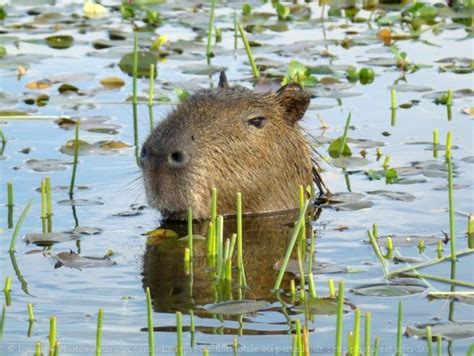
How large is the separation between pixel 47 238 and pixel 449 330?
10.8ft

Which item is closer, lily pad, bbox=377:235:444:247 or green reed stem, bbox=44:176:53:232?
lily pad, bbox=377:235:444:247

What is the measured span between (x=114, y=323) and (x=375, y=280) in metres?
1.74

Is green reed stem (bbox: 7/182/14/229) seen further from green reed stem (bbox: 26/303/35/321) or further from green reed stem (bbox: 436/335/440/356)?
green reed stem (bbox: 436/335/440/356)

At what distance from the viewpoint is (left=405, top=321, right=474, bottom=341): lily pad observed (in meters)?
7.54

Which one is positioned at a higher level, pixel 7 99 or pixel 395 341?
pixel 395 341

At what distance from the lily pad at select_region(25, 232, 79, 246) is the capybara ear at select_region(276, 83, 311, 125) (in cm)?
205

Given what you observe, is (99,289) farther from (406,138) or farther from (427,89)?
(427,89)

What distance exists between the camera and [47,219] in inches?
407

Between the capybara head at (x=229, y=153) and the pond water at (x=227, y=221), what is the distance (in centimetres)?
30

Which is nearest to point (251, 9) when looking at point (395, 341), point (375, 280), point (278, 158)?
point (278, 158)

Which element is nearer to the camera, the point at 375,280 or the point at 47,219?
the point at 375,280

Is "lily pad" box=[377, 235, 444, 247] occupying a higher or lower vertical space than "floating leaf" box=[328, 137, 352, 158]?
higher

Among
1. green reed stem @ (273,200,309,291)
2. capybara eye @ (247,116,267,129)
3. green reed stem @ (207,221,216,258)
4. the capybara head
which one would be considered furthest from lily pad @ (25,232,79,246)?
green reed stem @ (273,200,309,291)

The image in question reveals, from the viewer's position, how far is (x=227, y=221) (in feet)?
34.4
